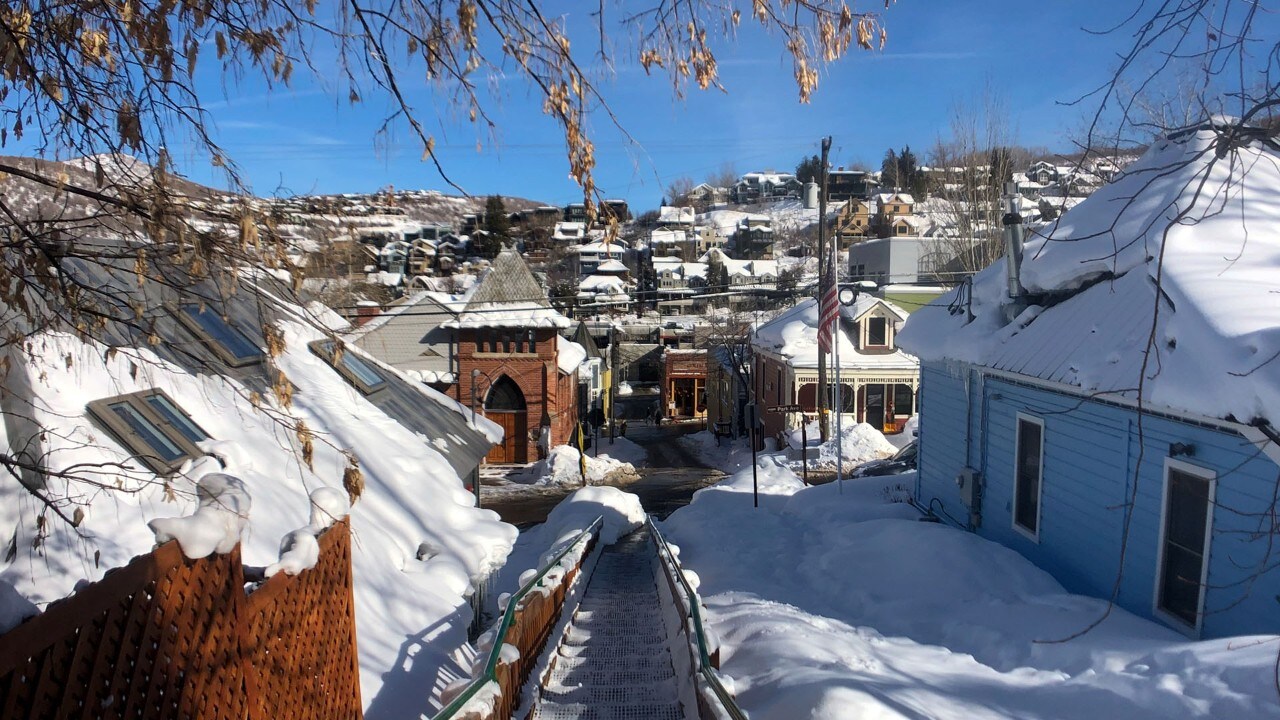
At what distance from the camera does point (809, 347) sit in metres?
30.1

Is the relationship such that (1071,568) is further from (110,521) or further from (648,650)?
(110,521)

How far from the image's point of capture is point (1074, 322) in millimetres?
8664

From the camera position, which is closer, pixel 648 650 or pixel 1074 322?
pixel 648 650

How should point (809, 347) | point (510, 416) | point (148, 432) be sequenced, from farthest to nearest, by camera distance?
point (510, 416) < point (809, 347) < point (148, 432)

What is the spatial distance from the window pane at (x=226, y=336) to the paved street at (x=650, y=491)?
12.7 meters

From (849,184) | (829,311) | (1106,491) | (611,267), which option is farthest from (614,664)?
(849,184)

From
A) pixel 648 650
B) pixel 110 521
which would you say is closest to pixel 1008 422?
→ pixel 648 650

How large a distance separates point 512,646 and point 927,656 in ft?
12.1

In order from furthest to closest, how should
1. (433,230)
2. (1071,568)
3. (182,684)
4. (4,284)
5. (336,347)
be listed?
(433,230) → (1071,568) → (336,347) → (4,284) → (182,684)

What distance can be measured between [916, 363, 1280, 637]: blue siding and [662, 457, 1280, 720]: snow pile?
0.47m

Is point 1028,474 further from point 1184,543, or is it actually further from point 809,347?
point 809,347

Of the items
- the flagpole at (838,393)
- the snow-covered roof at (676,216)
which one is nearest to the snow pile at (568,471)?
the flagpole at (838,393)

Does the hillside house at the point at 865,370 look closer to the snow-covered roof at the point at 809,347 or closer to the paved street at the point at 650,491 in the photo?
the snow-covered roof at the point at 809,347

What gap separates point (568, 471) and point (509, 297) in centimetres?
810
